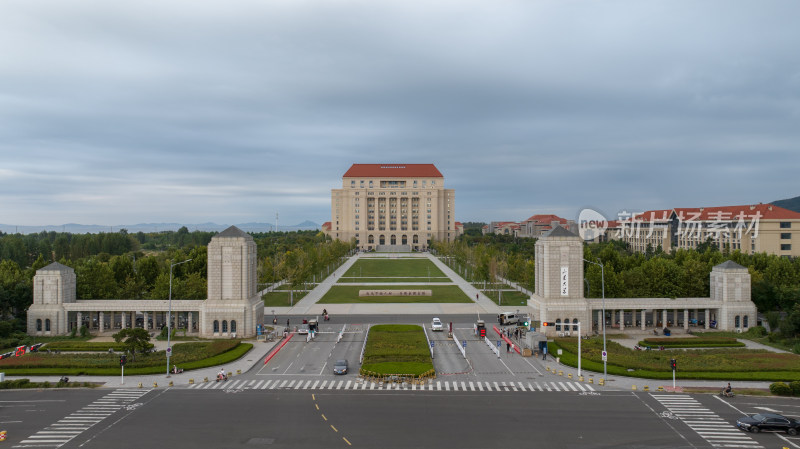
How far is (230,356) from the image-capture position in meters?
42.2

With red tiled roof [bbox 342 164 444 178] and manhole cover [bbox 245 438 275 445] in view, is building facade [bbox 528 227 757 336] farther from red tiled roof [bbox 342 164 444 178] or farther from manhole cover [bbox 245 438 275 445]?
red tiled roof [bbox 342 164 444 178]

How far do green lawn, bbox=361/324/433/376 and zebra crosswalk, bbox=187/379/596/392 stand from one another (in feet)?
6.04

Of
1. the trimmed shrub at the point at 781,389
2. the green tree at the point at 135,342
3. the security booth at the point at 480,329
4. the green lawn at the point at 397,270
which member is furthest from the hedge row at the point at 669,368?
the green lawn at the point at 397,270

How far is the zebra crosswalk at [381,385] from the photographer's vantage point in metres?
34.1

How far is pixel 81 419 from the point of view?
2812 cm

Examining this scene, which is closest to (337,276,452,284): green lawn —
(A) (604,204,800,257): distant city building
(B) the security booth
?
(B) the security booth

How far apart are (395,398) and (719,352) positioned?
99.1 feet

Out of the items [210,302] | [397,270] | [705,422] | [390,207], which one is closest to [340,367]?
[210,302]

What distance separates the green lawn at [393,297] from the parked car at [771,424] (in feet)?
156

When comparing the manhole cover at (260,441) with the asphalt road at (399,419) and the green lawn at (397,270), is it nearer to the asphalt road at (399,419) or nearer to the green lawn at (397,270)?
the asphalt road at (399,419)

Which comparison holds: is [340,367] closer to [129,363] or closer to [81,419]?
[81,419]

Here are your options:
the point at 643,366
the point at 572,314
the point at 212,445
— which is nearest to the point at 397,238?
the point at 572,314

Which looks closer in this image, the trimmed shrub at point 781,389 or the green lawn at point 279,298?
the trimmed shrub at point 781,389

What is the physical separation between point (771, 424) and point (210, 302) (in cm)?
4652
